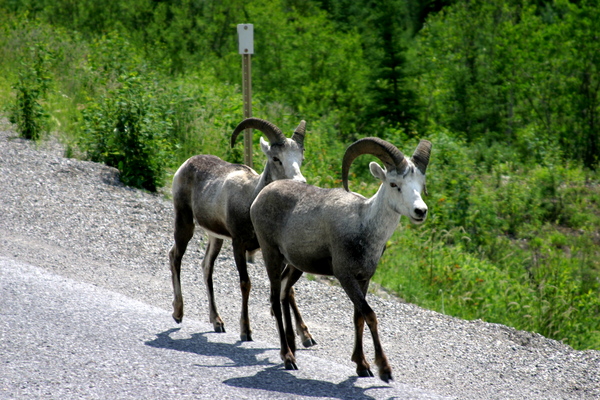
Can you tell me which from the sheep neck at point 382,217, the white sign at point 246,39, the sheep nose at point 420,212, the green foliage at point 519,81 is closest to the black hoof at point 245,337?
the sheep neck at point 382,217

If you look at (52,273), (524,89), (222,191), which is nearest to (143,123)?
(52,273)

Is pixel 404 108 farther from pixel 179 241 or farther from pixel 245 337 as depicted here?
pixel 245 337

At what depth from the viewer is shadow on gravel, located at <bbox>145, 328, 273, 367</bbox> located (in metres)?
6.36

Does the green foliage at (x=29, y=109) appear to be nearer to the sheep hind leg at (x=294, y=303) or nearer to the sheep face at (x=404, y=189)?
the sheep hind leg at (x=294, y=303)

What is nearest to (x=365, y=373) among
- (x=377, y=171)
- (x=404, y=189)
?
(x=404, y=189)

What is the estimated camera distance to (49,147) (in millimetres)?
14570

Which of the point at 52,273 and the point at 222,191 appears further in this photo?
the point at 52,273

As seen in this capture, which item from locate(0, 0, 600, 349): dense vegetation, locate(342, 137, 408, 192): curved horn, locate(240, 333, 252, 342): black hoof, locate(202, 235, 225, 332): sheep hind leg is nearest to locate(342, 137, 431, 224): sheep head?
locate(342, 137, 408, 192): curved horn

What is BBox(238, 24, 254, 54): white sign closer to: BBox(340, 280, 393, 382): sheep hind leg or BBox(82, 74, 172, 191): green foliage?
BBox(82, 74, 172, 191): green foliage

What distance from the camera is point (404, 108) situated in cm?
2139

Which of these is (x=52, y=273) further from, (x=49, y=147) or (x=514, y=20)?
(x=514, y=20)

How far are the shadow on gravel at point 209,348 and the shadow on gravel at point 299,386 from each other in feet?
1.43

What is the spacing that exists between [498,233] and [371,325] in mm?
11567

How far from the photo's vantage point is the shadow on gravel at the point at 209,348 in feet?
20.9
